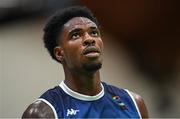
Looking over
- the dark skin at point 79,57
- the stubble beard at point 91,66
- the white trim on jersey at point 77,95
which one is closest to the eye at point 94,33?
the dark skin at point 79,57

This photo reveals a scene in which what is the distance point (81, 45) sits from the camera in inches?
71.4

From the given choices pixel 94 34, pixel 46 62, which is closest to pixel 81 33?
pixel 94 34

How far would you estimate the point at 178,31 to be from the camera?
1908 millimetres

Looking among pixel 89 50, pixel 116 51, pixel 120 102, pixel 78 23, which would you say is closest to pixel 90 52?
pixel 89 50

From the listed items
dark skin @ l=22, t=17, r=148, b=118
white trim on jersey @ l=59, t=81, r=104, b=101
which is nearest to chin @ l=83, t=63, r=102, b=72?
dark skin @ l=22, t=17, r=148, b=118

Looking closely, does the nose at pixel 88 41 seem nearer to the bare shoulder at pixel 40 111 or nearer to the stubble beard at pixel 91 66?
the stubble beard at pixel 91 66

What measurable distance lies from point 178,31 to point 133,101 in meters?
0.32

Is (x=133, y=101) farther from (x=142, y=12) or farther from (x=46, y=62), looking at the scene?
(x=46, y=62)

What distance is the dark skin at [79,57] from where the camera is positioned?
1800 millimetres

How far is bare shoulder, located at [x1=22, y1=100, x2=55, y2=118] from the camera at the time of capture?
1.77 metres

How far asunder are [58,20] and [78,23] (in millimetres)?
98

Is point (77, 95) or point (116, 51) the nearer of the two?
point (77, 95)

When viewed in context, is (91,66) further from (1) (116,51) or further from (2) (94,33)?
(1) (116,51)

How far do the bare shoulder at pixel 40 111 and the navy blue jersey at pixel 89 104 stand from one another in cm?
1
